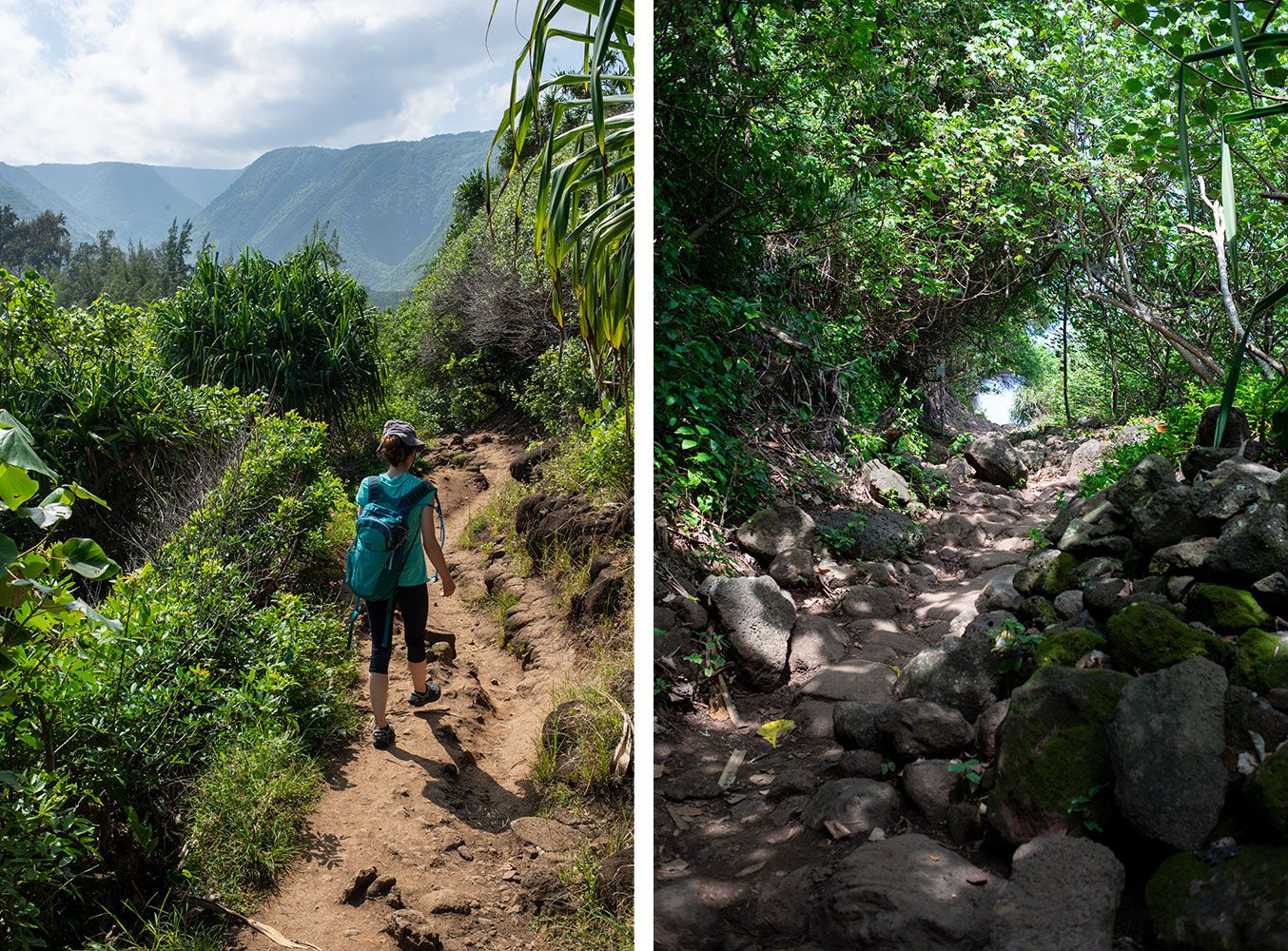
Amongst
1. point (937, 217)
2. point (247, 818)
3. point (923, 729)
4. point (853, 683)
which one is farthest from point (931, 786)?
point (247, 818)

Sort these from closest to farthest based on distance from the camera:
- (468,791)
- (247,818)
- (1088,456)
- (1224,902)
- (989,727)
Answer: (1224,902), (989,727), (1088,456), (247,818), (468,791)

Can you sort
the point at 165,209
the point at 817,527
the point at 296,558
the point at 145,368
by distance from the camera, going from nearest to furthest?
the point at 817,527, the point at 165,209, the point at 296,558, the point at 145,368

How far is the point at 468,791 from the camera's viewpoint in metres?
1.40

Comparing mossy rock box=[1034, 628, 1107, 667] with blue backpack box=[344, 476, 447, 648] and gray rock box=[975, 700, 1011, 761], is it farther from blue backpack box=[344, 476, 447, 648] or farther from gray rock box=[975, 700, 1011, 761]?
blue backpack box=[344, 476, 447, 648]

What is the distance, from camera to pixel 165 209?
5.59 feet

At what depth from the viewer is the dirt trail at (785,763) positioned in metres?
0.85

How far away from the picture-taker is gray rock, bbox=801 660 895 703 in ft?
3.08

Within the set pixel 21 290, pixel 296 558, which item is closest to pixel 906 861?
pixel 296 558

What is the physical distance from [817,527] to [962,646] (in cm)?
30

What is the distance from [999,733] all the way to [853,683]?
210mm

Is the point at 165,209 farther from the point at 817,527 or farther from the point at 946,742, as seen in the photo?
the point at 946,742

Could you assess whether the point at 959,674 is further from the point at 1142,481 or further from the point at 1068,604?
the point at 1142,481

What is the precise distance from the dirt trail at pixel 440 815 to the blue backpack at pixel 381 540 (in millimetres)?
169

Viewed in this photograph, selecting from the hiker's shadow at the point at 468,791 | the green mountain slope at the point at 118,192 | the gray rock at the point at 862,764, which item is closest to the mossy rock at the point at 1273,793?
the gray rock at the point at 862,764
